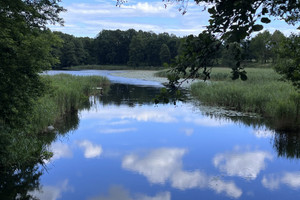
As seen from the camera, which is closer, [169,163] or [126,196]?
[126,196]

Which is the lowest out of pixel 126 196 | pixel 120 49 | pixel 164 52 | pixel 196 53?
pixel 126 196

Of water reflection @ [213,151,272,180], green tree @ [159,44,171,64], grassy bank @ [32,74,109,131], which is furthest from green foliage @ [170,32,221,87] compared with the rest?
green tree @ [159,44,171,64]

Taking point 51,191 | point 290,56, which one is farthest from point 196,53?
point 290,56

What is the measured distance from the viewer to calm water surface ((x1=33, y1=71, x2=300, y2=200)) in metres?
6.71

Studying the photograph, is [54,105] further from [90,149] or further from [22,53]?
[22,53]

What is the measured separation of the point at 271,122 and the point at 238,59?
35.3ft

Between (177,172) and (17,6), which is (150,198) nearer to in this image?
(177,172)

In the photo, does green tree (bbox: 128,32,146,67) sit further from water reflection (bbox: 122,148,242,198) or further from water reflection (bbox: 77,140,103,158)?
water reflection (bbox: 122,148,242,198)

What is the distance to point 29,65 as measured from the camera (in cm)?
674

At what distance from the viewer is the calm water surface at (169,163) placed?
6.71 meters

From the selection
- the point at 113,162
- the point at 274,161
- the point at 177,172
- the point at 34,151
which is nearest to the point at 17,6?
the point at 34,151

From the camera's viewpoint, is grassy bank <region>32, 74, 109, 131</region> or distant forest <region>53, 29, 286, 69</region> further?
distant forest <region>53, 29, 286, 69</region>

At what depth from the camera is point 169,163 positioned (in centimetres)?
840

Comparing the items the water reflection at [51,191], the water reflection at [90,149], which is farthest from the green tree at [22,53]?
the water reflection at [90,149]
